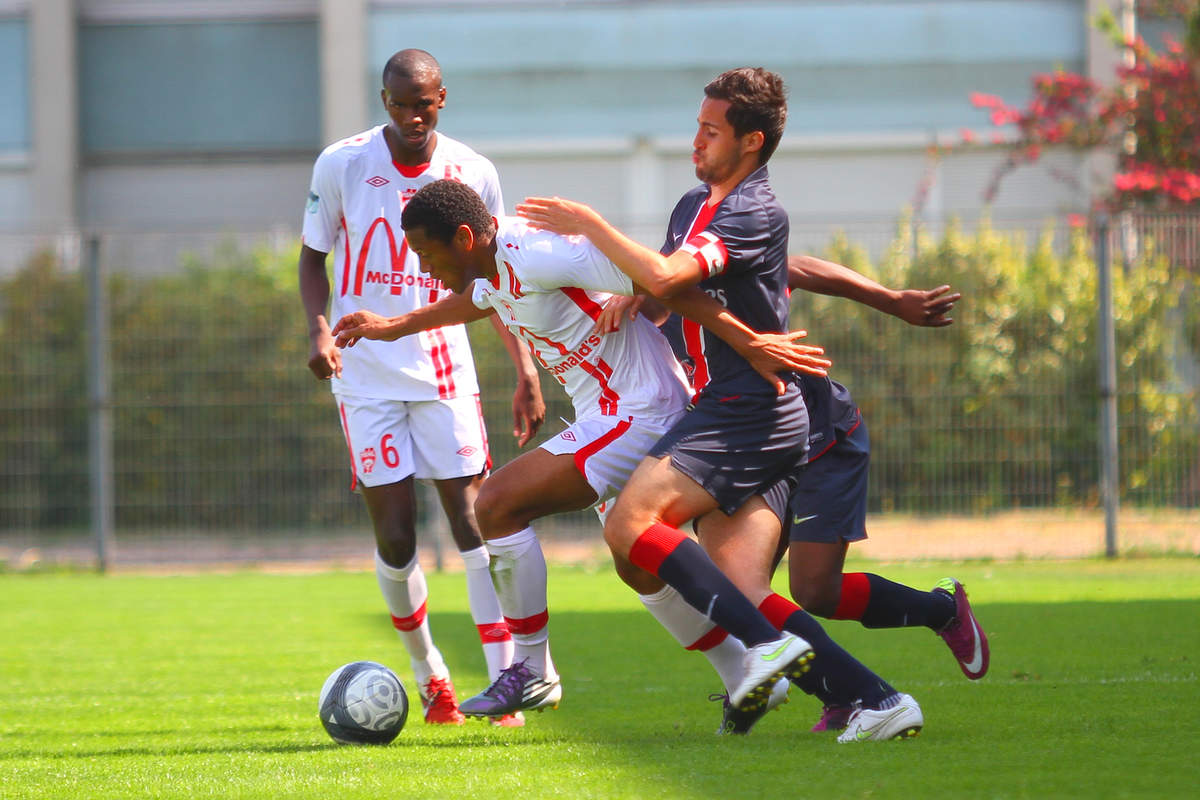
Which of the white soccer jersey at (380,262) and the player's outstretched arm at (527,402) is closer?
the player's outstretched arm at (527,402)

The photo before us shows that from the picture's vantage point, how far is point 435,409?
19.3 feet

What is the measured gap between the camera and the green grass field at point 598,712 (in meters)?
4.06

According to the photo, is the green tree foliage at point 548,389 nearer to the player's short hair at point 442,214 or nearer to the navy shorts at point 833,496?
the navy shorts at point 833,496

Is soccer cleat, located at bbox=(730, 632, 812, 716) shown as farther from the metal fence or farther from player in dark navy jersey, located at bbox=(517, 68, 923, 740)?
the metal fence

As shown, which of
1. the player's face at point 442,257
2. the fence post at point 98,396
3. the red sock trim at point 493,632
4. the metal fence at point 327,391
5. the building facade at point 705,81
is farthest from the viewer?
the building facade at point 705,81

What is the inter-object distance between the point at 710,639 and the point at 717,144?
5.35 feet

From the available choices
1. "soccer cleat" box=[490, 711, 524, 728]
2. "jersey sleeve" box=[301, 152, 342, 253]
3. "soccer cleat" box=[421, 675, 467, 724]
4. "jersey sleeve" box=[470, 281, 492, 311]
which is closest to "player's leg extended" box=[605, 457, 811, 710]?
"jersey sleeve" box=[470, 281, 492, 311]

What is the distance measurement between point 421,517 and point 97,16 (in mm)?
13413

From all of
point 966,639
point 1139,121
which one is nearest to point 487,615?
point 966,639

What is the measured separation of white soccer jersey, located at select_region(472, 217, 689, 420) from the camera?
4.69 metres

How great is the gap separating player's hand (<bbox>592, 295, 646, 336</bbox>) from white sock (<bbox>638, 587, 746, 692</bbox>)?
92cm

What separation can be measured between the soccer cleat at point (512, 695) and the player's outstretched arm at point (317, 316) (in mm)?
1350

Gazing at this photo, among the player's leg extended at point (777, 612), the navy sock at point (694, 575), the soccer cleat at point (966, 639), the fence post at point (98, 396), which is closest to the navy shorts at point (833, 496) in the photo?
the player's leg extended at point (777, 612)

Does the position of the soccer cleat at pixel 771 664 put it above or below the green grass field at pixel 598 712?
above
